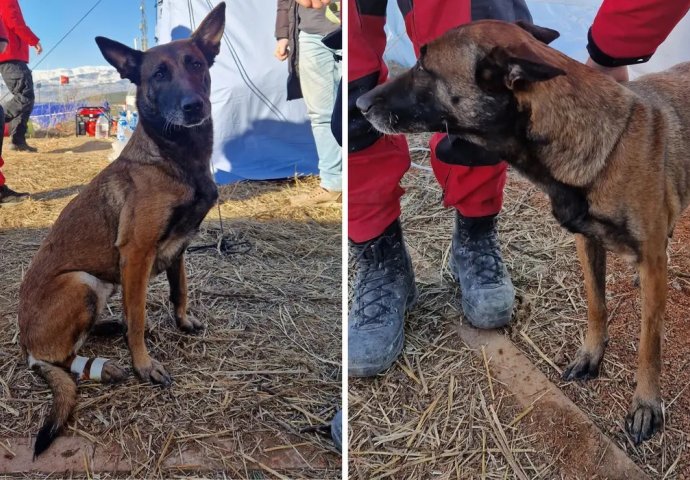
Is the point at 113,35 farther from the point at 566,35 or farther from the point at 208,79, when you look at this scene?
the point at 566,35

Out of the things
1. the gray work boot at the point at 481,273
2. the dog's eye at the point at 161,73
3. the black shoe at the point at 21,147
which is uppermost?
the dog's eye at the point at 161,73

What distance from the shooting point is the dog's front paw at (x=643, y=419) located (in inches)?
53.2

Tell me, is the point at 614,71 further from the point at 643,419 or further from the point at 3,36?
the point at 3,36

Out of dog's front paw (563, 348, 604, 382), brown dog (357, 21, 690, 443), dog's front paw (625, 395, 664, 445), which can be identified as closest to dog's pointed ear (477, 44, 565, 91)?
brown dog (357, 21, 690, 443)

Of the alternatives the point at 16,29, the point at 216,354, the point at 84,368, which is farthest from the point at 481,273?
the point at 16,29

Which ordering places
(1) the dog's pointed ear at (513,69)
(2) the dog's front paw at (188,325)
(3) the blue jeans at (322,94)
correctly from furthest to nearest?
(2) the dog's front paw at (188,325) < (3) the blue jeans at (322,94) < (1) the dog's pointed ear at (513,69)

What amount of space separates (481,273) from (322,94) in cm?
74

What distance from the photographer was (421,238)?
1.82 meters

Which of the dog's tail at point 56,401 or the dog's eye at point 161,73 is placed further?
the dog's eye at point 161,73

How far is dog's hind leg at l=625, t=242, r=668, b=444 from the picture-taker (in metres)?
1.38

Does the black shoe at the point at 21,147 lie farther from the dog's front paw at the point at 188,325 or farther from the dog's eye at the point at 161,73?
the dog's front paw at the point at 188,325

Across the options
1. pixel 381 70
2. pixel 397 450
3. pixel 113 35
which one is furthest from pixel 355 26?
pixel 397 450

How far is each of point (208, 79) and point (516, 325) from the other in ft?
3.90

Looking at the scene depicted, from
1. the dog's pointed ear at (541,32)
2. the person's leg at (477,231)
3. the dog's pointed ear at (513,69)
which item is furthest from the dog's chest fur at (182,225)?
the dog's pointed ear at (541,32)
